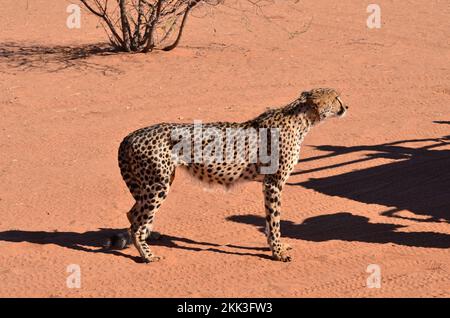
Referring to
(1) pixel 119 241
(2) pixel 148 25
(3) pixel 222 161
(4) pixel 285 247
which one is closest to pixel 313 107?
(3) pixel 222 161

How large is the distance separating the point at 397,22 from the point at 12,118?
10.0 meters

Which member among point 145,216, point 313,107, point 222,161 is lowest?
point 145,216

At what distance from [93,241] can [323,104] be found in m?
3.01

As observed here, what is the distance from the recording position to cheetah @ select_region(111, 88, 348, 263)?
9148 mm

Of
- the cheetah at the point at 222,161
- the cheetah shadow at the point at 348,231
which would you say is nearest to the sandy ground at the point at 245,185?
the cheetah shadow at the point at 348,231

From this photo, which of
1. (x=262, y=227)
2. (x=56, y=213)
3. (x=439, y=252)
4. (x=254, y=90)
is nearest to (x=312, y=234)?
(x=262, y=227)

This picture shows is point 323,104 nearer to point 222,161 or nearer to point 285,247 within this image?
point 222,161

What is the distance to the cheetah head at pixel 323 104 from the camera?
370 inches

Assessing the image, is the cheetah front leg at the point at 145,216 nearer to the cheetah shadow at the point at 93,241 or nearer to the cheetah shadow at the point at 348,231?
the cheetah shadow at the point at 93,241

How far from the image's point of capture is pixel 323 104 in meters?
9.39

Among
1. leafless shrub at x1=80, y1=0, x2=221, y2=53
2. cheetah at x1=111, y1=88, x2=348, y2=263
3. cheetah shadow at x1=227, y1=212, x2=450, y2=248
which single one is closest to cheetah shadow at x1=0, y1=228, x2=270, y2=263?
cheetah at x1=111, y1=88, x2=348, y2=263

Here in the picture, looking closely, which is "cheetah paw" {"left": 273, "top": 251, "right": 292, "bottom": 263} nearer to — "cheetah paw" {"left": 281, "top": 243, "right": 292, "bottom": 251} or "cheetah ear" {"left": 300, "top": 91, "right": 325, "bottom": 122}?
"cheetah paw" {"left": 281, "top": 243, "right": 292, "bottom": 251}

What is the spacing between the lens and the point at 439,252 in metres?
9.63

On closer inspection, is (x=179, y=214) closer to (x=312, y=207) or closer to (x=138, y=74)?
(x=312, y=207)
